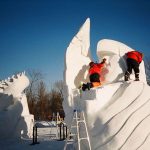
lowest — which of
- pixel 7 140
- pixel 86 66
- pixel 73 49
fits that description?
pixel 7 140

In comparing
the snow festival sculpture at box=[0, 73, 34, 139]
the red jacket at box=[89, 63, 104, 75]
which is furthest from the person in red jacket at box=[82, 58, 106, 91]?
the snow festival sculpture at box=[0, 73, 34, 139]

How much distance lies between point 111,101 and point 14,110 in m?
9.95

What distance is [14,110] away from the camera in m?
15.9

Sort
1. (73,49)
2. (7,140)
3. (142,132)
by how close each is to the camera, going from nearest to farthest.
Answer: (142,132)
(73,49)
(7,140)

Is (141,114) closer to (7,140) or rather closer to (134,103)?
(134,103)

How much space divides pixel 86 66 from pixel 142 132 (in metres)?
3.77

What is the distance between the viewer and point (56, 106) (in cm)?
4512

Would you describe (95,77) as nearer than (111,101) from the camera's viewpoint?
No

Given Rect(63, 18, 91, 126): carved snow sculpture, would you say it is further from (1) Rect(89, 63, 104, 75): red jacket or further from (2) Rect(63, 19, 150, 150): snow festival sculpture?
(1) Rect(89, 63, 104, 75): red jacket

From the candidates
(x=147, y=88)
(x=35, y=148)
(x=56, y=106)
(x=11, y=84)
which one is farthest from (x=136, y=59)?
(x=56, y=106)

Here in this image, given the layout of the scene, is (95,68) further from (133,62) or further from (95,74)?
(133,62)

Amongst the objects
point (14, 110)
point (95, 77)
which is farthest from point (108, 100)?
point (14, 110)

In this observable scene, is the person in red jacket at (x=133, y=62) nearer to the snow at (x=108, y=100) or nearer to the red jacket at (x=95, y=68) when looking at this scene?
the snow at (x=108, y=100)

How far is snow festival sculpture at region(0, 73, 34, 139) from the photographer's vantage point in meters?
15.6
